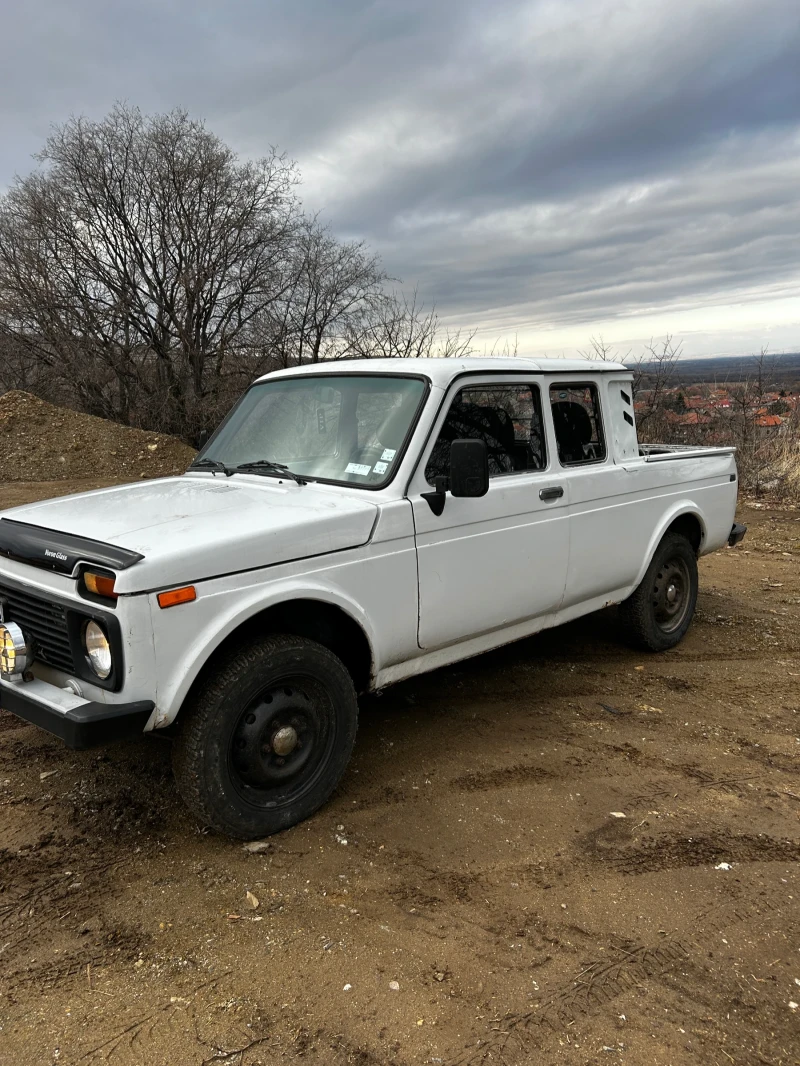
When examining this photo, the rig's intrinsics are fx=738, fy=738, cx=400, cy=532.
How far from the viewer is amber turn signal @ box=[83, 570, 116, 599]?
8.53ft

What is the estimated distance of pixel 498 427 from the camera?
4062 millimetres

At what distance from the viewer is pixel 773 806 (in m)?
3.42

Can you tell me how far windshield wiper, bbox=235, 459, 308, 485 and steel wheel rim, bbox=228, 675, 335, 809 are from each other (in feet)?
3.35

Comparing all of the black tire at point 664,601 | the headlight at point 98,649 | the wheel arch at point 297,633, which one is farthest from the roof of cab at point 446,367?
the headlight at point 98,649

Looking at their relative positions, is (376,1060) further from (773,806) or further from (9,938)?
(773,806)

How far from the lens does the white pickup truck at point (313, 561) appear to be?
2.72 meters

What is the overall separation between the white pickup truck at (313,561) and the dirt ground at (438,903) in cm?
44

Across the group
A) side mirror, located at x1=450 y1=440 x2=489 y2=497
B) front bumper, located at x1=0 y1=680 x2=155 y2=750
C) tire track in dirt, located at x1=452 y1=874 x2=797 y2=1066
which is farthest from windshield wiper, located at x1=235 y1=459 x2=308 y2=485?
tire track in dirt, located at x1=452 y1=874 x2=797 y2=1066

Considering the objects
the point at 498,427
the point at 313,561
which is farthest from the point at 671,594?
the point at 313,561

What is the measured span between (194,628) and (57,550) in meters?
0.62

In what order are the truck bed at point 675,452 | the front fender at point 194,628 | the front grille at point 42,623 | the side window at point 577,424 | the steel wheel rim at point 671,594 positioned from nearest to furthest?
the front fender at point 194,628 < the front grille at point 42,623 < the side window at point 577,424 < the truck bed at point 675,452 < the steel wheel rim at point 671,594

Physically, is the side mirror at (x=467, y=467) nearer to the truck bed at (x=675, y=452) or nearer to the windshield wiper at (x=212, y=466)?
the windshield wiper at (x=212, y=466)

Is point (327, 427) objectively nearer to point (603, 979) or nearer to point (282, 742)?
point (282, 742)

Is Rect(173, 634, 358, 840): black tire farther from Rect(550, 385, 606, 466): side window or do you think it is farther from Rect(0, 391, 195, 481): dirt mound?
Rect(0, 391, 195, 481): dirt mound
